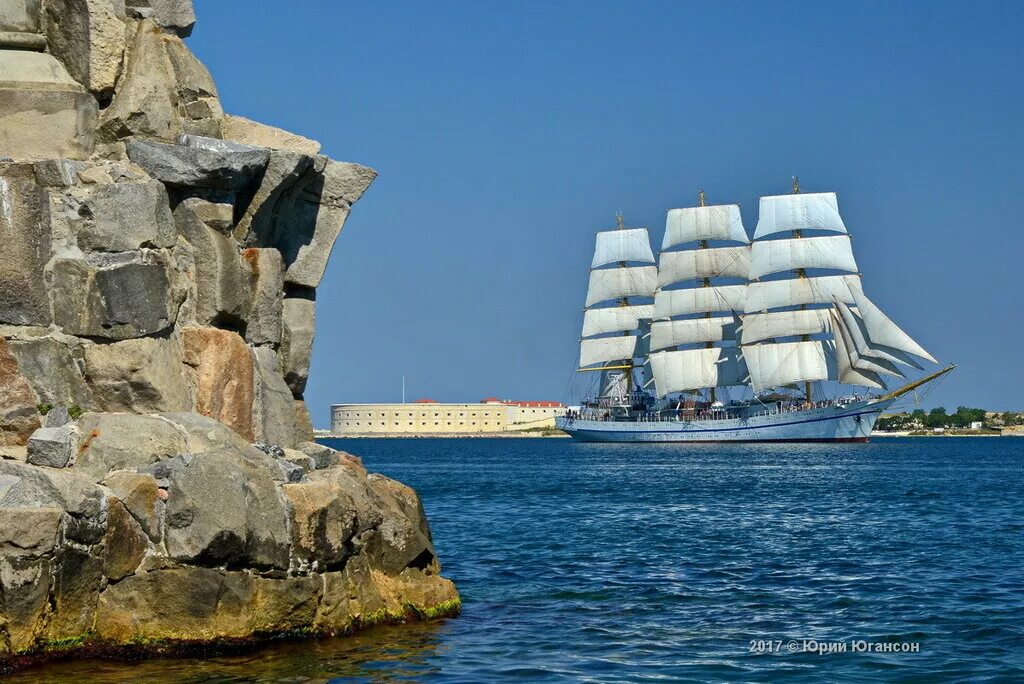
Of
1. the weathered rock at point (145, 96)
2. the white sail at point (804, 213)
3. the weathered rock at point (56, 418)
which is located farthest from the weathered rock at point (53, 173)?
the white sail at point (804, 213)

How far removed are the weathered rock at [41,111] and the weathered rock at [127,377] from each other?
1.99 m

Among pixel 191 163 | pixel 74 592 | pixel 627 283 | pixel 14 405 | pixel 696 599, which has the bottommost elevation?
pixel 696 599

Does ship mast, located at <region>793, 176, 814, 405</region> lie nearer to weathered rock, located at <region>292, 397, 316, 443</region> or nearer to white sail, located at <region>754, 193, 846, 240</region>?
white sail, located at <region>754, 193, 846, 240</region>

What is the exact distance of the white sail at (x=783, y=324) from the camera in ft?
328

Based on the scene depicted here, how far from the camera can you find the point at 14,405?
10.9 m

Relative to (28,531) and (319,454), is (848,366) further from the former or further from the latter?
(28,531)

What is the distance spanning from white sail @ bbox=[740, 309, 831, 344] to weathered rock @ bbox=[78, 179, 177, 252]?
91522 millimetres

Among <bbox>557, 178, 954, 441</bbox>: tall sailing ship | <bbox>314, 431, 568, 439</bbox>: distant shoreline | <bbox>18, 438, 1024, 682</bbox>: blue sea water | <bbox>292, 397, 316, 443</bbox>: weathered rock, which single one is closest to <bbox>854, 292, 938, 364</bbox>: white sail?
<bbox>557, 178, 954, 441</bbox>: tall sailing ship

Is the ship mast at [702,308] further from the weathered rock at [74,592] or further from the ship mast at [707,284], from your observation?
the weathered rock at [74,592]

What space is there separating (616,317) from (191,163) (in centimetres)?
10809

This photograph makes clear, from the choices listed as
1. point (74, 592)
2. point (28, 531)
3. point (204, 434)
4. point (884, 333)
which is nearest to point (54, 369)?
point (204, 434)

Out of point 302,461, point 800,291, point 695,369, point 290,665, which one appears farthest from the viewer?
point 695,369

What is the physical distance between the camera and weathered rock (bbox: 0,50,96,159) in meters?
12.1

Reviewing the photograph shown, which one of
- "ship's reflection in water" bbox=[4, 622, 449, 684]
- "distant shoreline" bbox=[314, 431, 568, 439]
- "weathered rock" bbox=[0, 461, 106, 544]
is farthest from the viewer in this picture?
"distant shoreline" bbox=[314, 431, 568, 439]
